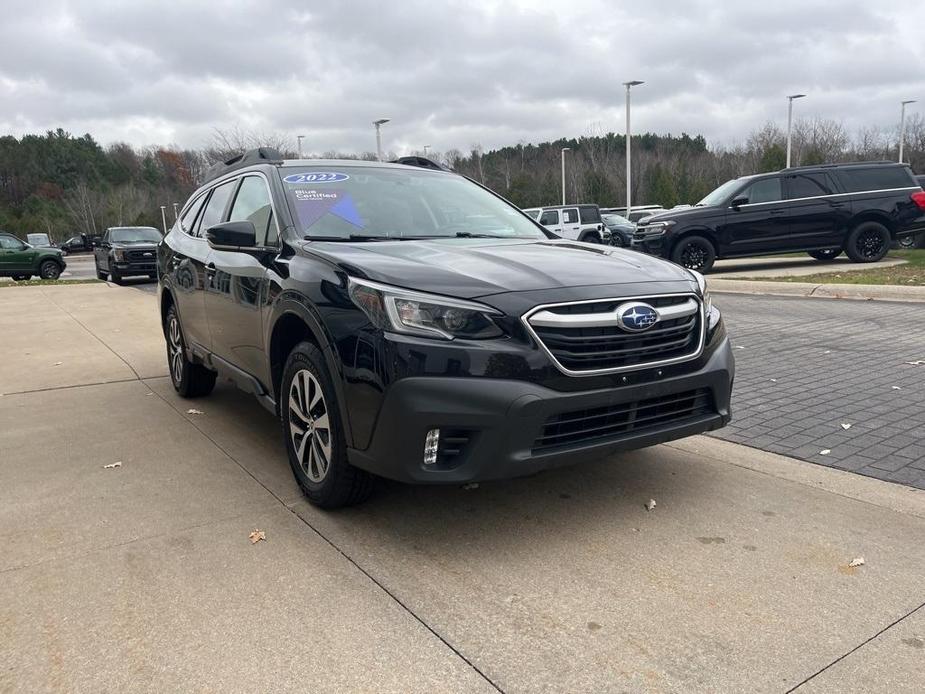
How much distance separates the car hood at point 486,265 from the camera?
122 inches

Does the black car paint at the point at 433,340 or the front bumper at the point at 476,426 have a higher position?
the black car paint at the point at 433,340

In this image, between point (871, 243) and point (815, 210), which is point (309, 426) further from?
point (871, 243)

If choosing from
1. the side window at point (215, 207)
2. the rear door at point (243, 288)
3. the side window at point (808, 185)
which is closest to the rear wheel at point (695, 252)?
the side window at point (808, 185)

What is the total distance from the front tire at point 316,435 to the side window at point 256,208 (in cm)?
88

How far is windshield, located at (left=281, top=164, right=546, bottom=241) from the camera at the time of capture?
4.01 meters

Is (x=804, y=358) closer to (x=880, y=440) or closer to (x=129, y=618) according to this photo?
(x=880, y=440)

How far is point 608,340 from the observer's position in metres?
3.08

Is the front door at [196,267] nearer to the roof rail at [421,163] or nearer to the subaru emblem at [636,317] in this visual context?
the roof rail at [421,163]

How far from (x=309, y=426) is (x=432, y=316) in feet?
3.24

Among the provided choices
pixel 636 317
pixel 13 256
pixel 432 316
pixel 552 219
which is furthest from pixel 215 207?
pixel 13 256

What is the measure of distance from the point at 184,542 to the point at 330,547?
69 cm

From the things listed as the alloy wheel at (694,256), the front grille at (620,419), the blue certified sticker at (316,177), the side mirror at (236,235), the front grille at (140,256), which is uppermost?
the blue certified sticker at (316,177)

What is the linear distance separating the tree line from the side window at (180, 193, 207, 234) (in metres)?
48.0

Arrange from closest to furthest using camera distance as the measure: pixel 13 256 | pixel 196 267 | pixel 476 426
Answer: pixel 476 426, pixel 196 267, pixel 13 256
